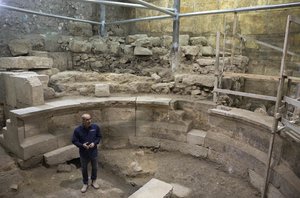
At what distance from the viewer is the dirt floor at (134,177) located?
3613mm

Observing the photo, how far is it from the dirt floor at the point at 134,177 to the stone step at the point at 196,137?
34 centimetres

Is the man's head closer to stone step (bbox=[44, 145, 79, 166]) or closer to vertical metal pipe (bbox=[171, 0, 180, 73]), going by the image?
stone step (bbox=[44, 145, 79, 166])

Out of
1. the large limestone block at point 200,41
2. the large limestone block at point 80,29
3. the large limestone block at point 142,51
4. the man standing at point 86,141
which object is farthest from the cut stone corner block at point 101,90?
the large limestone block at point 200,41

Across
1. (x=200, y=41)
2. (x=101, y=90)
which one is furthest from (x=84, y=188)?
(x=200, y=41)

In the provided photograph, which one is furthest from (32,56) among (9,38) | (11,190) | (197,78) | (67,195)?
(197,78)

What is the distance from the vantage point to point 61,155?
4.30 m

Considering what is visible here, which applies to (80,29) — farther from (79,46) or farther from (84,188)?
(84,188)

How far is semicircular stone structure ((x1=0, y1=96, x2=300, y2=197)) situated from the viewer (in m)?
3.55

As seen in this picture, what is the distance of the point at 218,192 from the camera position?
3.68m

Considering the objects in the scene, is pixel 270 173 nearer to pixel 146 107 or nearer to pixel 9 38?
pixel 146 107

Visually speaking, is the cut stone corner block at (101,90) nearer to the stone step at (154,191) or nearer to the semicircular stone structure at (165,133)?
the semicircular stone structure at (165,133)

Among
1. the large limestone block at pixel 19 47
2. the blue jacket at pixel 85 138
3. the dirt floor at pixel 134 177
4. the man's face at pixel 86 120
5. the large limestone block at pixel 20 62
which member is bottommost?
the dirt floor at pixel 134 177

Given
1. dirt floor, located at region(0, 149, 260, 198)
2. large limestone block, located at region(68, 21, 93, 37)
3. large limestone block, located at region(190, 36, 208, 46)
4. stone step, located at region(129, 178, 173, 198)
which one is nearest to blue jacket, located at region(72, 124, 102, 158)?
dirt floor, located at region(0, 149, 260, 198)

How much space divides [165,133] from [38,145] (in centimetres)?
257
